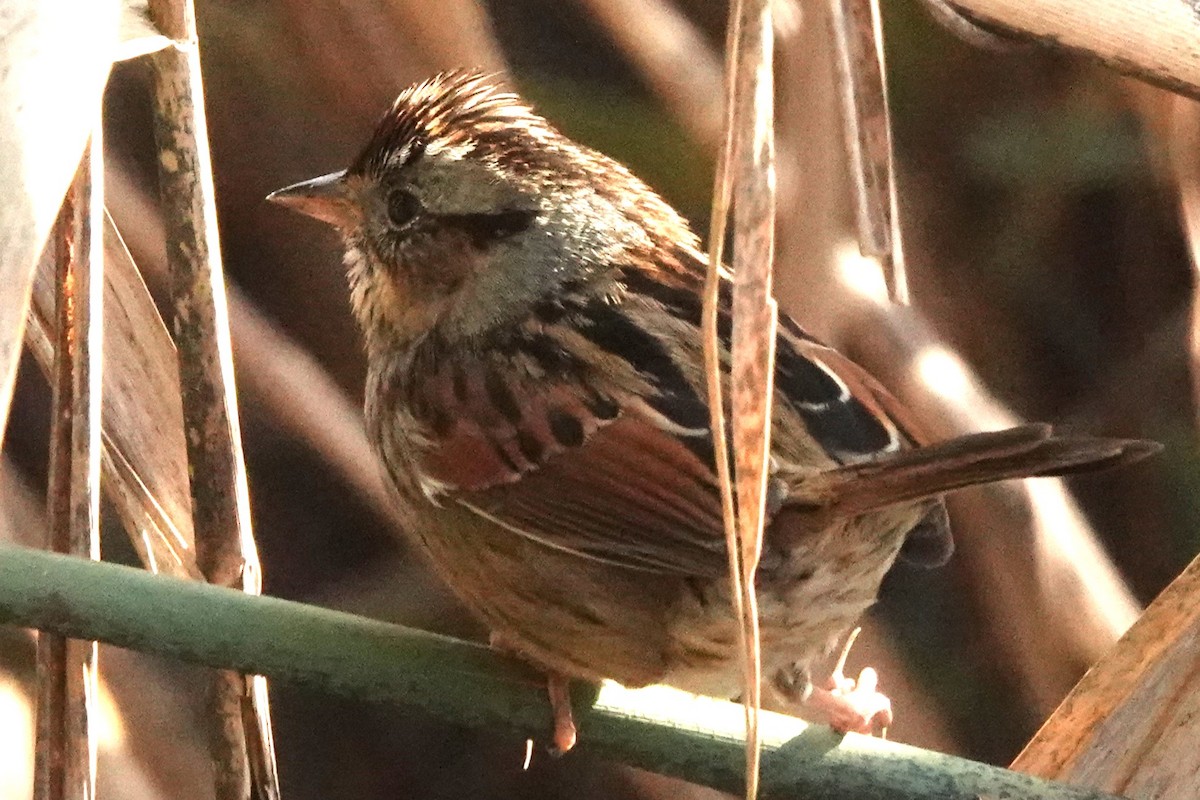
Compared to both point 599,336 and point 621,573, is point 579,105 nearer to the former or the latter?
point 599,336

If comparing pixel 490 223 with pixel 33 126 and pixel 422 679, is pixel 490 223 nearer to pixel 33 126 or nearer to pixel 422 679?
pixel 422 679

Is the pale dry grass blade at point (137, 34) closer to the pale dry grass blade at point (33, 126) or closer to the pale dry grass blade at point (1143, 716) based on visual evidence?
the pale dry grass blade at point (33, 126)

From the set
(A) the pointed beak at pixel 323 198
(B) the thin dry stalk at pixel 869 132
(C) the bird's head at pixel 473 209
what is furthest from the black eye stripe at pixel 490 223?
(B) the thin dry stalk at pixel 869 132

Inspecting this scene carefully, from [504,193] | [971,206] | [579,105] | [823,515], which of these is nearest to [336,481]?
[579,105]

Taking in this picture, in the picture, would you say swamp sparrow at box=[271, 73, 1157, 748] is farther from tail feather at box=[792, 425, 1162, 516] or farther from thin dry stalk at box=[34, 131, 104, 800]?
thin dry stalk at box=[34, 131, 104, 800]

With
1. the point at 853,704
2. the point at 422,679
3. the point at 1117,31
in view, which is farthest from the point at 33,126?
the point at 853,704
